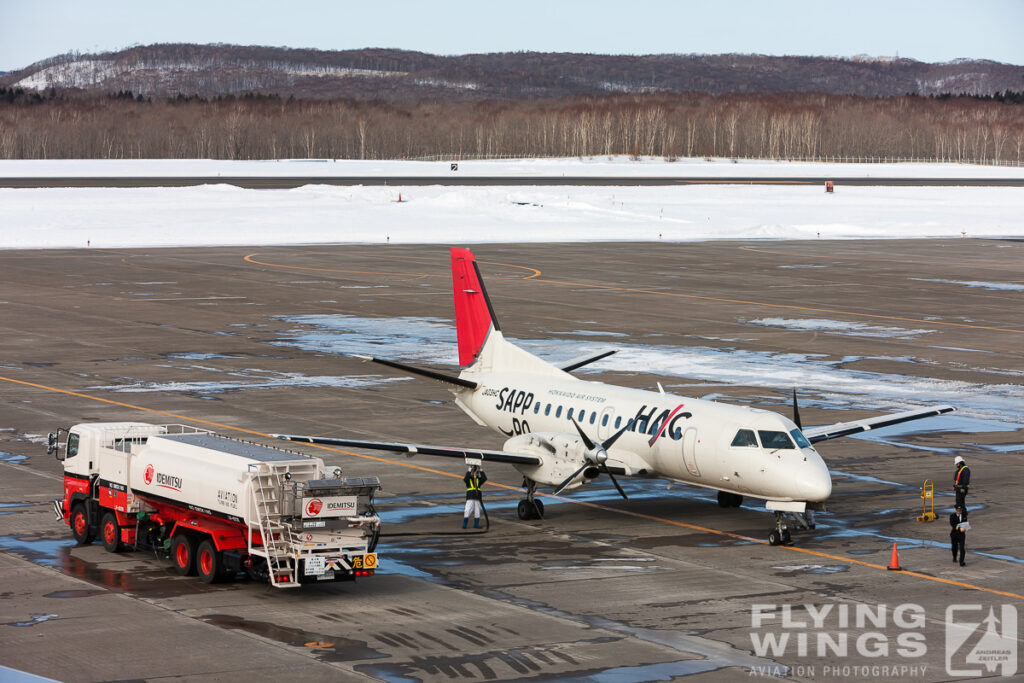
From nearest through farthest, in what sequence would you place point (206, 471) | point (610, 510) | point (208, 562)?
point (206, 471)
point (208, 562)
point (610, 510)

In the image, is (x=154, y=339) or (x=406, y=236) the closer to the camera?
(x=154, y=339)

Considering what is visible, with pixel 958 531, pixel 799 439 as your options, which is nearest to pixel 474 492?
pixel 799 439

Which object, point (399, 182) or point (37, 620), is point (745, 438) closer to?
point (37, 620)

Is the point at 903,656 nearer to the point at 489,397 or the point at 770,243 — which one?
the point at 489,397

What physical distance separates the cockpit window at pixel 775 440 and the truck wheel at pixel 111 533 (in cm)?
1377

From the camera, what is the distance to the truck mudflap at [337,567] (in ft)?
79.7

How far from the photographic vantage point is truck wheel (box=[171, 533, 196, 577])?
26.0 meters

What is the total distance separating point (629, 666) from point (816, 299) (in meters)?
58.2

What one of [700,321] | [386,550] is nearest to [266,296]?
[700,321]

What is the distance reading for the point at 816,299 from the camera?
7656cm

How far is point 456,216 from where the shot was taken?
Result: 127125mm

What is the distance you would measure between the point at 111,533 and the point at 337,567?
613cm

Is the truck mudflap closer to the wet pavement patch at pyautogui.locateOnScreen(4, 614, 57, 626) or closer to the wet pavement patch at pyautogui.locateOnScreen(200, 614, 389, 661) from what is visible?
the wet pavement patch at pyautogui.locateOnScreen(200, 614, 389, 661)

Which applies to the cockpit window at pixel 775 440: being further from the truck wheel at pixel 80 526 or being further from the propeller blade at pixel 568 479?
the truck wheel at pixel 80 526
